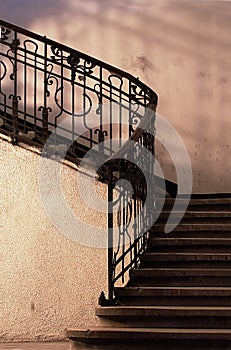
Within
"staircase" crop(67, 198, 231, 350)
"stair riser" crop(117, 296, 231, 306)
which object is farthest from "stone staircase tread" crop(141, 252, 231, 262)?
"stair riser" crop(117, 296, 231, 306)

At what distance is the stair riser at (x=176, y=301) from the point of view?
609 centimetres

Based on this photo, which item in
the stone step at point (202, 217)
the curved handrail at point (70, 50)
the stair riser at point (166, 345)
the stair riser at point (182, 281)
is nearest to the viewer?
A: the stair riser at point (166, 345)

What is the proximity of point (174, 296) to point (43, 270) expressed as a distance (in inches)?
64.5

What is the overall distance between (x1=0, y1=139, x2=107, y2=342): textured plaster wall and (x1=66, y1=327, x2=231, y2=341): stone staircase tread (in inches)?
63.6

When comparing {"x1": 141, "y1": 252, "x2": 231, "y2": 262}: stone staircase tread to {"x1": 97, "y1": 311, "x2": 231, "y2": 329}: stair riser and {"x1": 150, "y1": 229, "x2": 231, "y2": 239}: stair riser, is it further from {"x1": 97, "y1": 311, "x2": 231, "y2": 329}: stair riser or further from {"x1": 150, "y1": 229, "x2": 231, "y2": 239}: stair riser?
{"x1": 97, "y1": 311, "x2": 231, "y2": 329}: stair riser

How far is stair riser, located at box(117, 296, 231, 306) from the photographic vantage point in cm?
609

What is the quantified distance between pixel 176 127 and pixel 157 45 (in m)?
0.98

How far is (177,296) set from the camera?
20.2 ft

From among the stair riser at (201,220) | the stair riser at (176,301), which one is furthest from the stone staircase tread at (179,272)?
the stair riser at (201,220)

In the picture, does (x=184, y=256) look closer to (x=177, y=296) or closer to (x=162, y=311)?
(x=177, y=296)

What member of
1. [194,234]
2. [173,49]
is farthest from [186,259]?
[173,49]

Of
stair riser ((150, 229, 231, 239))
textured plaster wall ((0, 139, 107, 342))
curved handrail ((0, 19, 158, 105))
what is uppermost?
curved handrail ((0, 19, 158, 105))

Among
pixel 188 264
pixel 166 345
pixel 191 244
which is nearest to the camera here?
pixel 166 345

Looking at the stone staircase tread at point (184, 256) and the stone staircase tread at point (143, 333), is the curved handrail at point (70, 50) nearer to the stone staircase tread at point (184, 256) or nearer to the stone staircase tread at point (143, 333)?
the stone staircase tread at point (184, 256)
